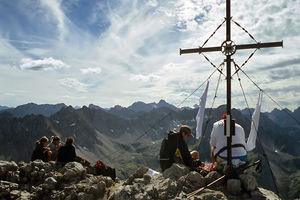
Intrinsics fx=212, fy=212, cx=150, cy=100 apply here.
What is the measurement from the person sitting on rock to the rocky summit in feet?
1.70

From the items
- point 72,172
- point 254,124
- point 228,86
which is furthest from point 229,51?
point 72,172

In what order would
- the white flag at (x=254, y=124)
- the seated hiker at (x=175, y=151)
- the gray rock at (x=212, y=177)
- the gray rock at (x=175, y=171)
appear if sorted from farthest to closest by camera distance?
the white flag at (x=254, y=124)
the seated hiker at (x=175, y=151)
the gray rock at (x=175, y=171)
the gray rock at (x=212, y=177)

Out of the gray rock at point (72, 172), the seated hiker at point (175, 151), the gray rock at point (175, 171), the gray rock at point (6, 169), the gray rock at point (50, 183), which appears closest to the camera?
the gray rock at point (175, 171)

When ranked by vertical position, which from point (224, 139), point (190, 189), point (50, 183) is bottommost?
point (50, 183)

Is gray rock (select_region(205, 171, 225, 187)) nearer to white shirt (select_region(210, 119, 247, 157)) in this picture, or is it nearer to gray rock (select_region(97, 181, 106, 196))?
white shirt (select_region(210, 119, 247, 157))

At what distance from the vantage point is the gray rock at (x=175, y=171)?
327 inches

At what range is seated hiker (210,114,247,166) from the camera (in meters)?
8.59

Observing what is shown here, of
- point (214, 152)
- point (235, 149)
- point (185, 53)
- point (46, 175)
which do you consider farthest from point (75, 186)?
point (185, 53)

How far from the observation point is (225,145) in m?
8.88

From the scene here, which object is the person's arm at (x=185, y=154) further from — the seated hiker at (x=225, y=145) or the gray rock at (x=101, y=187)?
the gray rock at (x=101, y=187)

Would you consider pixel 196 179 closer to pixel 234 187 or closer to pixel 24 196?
pixel 234 187

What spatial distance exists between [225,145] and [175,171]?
239 centimetres

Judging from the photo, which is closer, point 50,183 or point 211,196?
point 211,196

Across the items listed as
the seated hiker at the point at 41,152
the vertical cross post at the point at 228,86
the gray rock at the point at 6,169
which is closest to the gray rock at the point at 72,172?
the seated hiker at the point at 41,152
